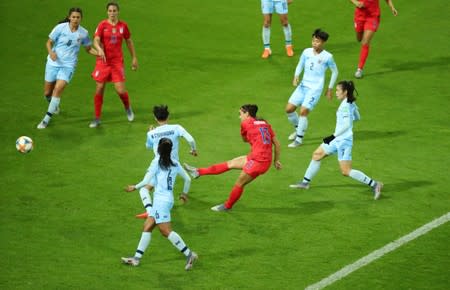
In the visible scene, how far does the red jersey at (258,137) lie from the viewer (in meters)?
14.4

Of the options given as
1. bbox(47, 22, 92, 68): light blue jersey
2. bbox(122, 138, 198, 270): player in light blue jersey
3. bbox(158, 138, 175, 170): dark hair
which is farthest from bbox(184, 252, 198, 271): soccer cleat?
bbox(47, 22, 92, 68): light blue jersey

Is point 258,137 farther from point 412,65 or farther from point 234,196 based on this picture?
point 412,65

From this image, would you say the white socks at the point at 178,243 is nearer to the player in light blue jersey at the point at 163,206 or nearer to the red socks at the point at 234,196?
the player in light blue jersey at the point at 163,206

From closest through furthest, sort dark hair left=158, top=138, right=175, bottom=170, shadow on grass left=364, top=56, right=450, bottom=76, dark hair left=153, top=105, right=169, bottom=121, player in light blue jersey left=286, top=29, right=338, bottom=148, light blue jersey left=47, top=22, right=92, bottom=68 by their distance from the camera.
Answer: dark hair left=158, top=138, right=175, bottom=170 → dark hair left=153, top=105, right=169, bottom=121 → player in light blue jersey left=286, top=29, right=338, bottom=148 → light blue jersey left=47, top=22, right=92, bottom=68 → shadow on grass left=364, top=56, right=450, bottom=76

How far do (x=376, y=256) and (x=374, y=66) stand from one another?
947cm

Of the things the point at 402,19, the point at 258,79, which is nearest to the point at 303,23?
the point at 402,19

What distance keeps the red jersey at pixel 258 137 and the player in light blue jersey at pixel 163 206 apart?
209 centimetres

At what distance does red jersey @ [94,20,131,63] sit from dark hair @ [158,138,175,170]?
595 cm

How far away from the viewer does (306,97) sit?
17.4 m

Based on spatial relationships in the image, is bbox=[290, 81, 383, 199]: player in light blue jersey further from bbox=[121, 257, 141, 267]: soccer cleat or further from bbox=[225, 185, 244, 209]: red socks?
bbox=[121, 257, 141, 267]: soccer cleat

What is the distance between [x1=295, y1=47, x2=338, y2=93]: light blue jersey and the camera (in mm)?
17281

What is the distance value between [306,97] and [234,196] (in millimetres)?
3735

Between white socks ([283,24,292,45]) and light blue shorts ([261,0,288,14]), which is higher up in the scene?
light blue shorts ([261,0,288,14])

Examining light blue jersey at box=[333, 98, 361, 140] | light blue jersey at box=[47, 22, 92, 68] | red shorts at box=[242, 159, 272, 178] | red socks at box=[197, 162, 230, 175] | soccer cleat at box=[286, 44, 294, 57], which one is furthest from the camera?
soccer cleat at box=[286, 44, 294, 57]
